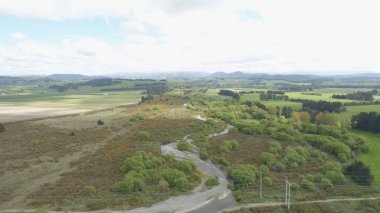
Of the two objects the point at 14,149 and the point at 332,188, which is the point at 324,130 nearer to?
the point at 332,188

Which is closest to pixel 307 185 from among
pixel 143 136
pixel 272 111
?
pixel 143 136

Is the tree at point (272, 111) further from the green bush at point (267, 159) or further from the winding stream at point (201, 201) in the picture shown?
the winding stream at point (201, 201)

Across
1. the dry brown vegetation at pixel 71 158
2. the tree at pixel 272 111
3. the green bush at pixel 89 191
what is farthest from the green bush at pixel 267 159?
the tree at pixel 272 111

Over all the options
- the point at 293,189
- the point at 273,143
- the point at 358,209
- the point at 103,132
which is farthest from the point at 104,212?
the point at 103,132

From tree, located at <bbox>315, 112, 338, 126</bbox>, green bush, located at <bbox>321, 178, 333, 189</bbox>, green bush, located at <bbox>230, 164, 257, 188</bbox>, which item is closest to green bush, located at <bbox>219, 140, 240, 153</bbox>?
green bush, located at <bbox>230, 164, 257, 188</bbox>

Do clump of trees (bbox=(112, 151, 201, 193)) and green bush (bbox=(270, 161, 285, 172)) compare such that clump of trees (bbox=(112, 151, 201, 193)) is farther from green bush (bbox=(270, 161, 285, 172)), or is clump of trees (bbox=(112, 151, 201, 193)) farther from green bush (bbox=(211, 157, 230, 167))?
green bush (bbox=(270, 161, 285, 172))

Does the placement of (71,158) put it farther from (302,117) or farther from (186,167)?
(302,117)
